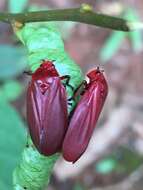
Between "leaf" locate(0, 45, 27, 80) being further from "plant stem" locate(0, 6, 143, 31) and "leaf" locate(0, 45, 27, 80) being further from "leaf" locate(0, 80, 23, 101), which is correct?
"plant stem" locate(0, 6, 143, 31)

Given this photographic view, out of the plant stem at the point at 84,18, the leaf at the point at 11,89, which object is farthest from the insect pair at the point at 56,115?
the leaf at the point at 11,89

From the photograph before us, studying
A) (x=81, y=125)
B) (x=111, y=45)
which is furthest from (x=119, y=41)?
(x=81, y=125)

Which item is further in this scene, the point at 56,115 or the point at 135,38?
the point at 135,38

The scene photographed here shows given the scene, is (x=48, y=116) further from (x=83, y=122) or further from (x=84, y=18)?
(x=84, y=18)

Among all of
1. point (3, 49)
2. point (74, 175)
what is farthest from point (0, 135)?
point (74, 175)

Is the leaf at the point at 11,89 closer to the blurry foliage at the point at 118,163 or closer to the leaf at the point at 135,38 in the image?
the blurry foliage at the point at 118,163

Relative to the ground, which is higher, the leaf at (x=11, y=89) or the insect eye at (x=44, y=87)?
the insect eye at (x=44, y=87)

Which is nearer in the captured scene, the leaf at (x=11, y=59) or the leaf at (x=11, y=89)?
the leaf at (x=11, y=59)
